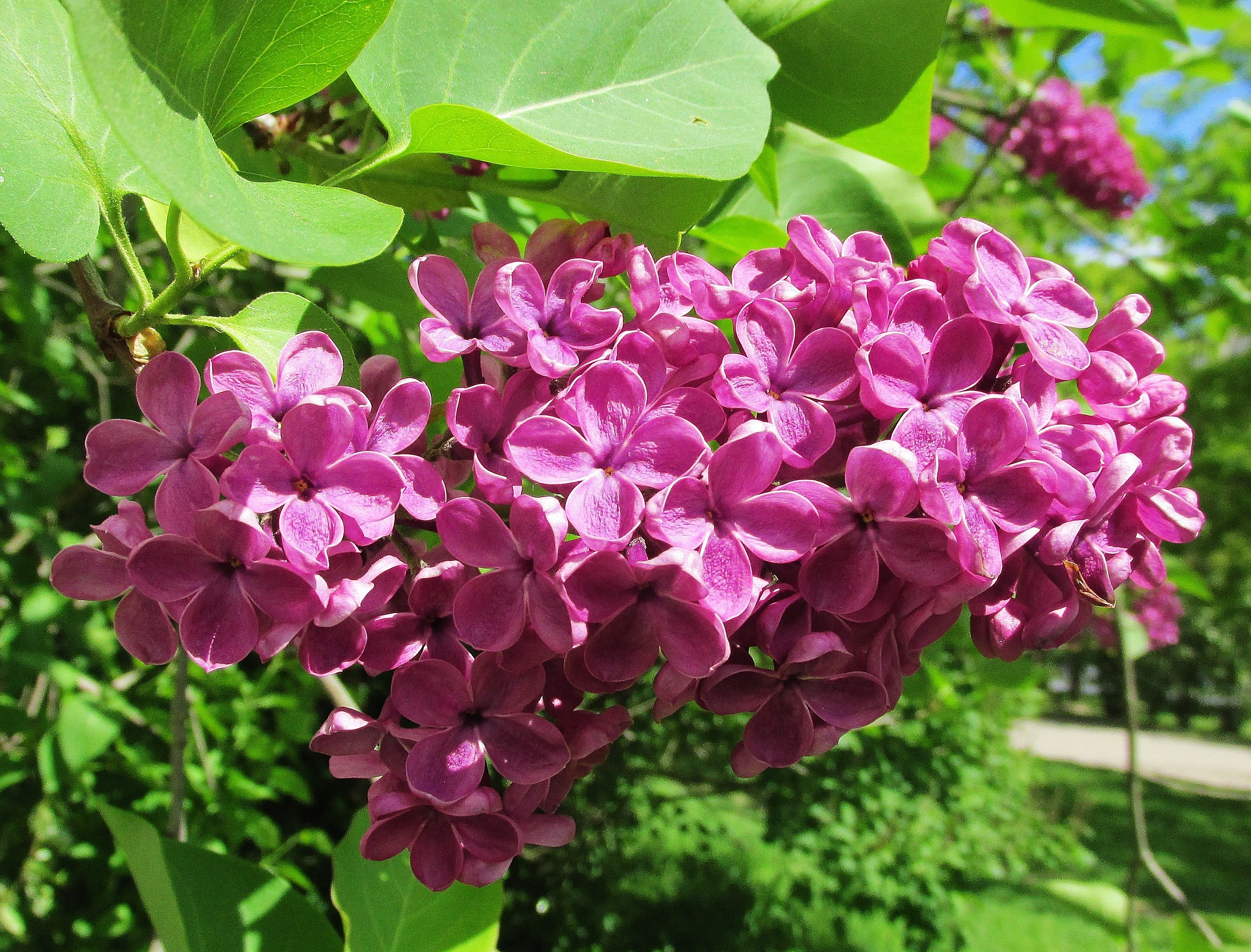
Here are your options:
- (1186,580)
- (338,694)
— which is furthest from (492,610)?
(1186,580)

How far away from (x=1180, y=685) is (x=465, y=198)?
25.3m

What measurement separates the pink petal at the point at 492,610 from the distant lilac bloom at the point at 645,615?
46 mm

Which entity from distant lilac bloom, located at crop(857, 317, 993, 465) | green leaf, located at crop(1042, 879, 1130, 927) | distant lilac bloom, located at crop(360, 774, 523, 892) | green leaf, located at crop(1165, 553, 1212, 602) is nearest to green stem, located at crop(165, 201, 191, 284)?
distant lilac bloom, located at crop(360, 774, 523, 892)

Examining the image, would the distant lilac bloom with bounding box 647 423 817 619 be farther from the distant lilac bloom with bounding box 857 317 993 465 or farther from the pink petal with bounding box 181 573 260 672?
the pink petal with bounding box 181 573 260 672

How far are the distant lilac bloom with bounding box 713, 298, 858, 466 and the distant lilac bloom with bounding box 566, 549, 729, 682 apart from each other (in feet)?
0.43

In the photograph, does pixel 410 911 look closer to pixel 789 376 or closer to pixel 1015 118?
pixel 789 376

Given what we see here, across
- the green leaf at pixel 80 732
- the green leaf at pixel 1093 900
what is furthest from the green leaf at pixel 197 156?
the green leaf at pixel 1093 900

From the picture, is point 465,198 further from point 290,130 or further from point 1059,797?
point 1059,797

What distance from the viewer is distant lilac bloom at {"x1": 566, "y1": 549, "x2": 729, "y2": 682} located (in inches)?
Result: 22.8

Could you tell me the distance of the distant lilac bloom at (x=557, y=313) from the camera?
674mm

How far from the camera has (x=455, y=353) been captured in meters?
0.71

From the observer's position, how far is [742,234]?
42.5 inches

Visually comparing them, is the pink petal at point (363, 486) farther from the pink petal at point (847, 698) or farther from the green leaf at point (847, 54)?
the green leaf at point (847, 54)

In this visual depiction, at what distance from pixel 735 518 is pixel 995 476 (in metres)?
0.19
